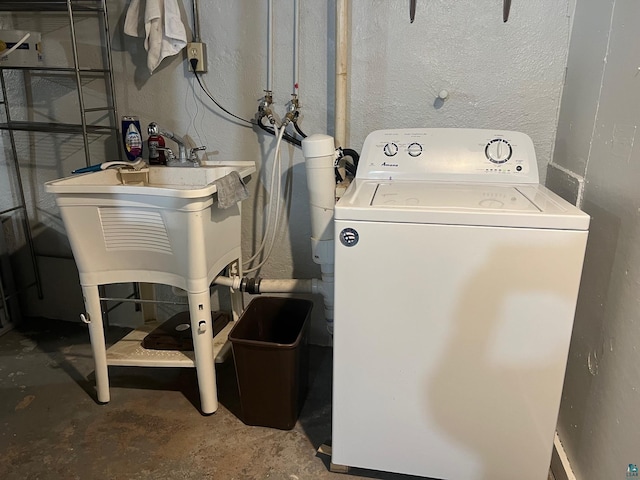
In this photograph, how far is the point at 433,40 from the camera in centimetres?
168

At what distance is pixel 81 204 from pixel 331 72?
1.01 metres

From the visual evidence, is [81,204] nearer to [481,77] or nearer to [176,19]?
[176,19]

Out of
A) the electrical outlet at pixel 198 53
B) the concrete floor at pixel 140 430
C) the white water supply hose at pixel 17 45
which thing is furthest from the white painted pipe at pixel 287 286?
the white water supply hose at pixel 17 45

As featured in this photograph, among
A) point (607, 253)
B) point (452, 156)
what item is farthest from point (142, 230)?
point (607, 253)

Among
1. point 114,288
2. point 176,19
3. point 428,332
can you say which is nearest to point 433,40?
point 176,19

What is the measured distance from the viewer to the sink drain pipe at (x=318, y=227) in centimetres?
157

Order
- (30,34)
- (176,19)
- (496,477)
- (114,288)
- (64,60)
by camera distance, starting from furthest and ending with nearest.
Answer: (114,288) → (64,60) → (30,34) → (176,19) → (496,477)

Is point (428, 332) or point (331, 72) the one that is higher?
point (331, 72)

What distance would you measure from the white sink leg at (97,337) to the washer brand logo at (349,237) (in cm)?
96

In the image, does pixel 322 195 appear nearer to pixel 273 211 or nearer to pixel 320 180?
pixel 320 180

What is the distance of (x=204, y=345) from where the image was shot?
1.58 meters

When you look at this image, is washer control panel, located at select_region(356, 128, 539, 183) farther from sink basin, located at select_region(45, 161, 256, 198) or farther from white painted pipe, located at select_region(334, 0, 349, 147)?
sink basin, located at select_region(45, 161, 256, 198)

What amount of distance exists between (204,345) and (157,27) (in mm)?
1196

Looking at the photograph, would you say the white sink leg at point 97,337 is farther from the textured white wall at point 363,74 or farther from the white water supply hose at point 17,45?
the white water supply hose at point 17,45
